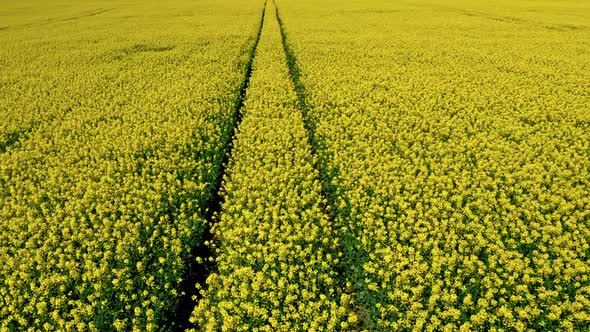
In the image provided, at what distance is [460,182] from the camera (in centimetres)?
1014

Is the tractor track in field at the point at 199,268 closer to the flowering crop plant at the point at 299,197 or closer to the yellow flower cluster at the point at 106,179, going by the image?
the flowering crop plant at the point at 299,197

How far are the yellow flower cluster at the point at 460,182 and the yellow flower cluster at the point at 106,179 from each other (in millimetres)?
3854

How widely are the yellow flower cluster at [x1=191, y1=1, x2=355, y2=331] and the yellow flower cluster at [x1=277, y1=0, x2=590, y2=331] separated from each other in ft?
2.01

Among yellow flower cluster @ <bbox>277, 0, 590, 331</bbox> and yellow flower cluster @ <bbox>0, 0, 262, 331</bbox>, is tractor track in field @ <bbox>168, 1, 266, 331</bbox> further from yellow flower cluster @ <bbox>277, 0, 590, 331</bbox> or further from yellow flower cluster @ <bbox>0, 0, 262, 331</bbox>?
yellow flower cluster @ <bbox>277, 0, 590, 331</bbox>

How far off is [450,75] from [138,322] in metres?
18.6

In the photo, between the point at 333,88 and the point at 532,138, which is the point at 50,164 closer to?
the point at 333,88

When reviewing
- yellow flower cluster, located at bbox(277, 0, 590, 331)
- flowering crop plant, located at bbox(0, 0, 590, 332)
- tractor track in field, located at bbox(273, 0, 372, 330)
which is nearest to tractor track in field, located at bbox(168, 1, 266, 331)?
flowering crop plant, located at bbox(0, 0, 590, 332)

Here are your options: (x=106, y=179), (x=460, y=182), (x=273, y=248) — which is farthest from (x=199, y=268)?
(x=460, y=182)

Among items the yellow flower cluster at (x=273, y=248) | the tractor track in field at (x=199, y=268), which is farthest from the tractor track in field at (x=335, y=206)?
the tractor track in field at (x=199, y=268)

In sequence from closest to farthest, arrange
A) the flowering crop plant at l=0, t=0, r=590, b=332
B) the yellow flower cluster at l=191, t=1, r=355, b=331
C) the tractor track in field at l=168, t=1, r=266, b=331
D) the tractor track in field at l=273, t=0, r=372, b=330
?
the yellow flower cluster at l=191, t=1, r=355, b=331 → the flowering crop plant at l=0, t=0, r=590, b=332 → the tractor track in field at l=168, t=1, r=266, b=331 → the tractor track in field at l=273, t=0, r=372, b=330

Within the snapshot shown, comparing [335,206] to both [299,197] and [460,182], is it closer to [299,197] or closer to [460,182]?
[299,197]

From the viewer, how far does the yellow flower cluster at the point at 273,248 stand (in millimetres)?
6820

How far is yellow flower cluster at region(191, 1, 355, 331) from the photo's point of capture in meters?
6.82

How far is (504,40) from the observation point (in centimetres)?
2844
